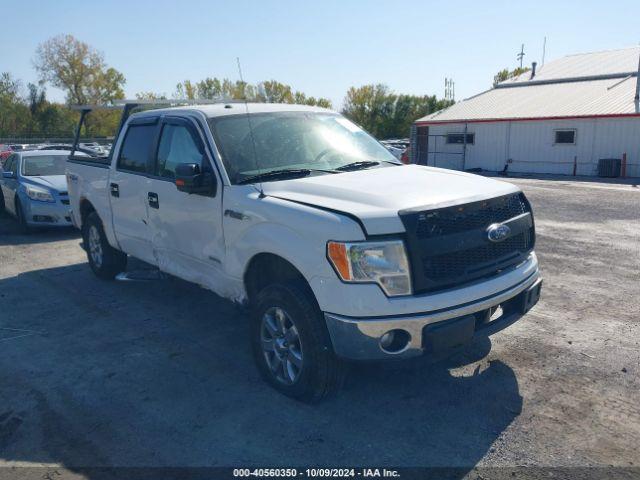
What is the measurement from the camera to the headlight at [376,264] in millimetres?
3287

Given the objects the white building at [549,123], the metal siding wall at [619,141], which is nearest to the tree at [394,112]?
the white building at [549,123]

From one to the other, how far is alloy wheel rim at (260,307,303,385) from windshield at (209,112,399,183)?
114cm

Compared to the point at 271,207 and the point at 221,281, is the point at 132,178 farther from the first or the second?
the point at 271,207

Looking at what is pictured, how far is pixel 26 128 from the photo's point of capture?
57281 millimetres

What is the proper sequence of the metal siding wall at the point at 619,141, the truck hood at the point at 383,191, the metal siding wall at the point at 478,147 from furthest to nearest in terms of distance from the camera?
1. the metal siding wall at the point at 478,147
2. the metal siding wall at the point at 619,141
3. the truck hood at the point at 383,191

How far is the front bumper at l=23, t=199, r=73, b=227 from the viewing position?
32.2 ft

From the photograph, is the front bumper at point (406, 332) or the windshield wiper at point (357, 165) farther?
the windshield wiper at point (357, 165)

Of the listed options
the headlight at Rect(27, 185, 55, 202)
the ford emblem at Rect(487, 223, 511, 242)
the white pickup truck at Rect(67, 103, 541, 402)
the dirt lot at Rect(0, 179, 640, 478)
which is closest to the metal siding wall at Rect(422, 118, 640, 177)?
the dirt lot at Rect(0, 179, 640, 478)

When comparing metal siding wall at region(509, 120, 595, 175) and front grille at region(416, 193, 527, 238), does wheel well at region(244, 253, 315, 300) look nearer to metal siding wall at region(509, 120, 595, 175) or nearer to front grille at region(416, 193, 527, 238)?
front grille at region(416, 193, 527, 238)

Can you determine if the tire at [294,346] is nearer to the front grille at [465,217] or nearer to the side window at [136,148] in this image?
the front grille at [465,217]

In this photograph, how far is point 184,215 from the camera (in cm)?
478

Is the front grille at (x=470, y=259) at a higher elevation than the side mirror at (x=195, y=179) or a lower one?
lower

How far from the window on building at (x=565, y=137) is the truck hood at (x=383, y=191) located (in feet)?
76.2

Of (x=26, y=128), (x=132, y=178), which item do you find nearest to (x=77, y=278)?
(x=132, y=178)
